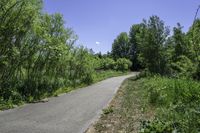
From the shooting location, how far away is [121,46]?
116438mm

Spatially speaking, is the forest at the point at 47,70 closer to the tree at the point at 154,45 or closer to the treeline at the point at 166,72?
the treeline at the point at 166,72

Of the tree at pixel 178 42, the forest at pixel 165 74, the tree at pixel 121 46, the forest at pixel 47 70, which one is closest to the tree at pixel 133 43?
the forest at pixel 165 74

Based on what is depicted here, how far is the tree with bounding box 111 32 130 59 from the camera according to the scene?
115119 mm

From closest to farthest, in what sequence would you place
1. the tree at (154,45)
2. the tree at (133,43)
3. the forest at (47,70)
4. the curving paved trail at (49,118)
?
the forest at (47,70) < the curving paved trail at (49,118) < the tree at (154,45) < the tree at (133,43)

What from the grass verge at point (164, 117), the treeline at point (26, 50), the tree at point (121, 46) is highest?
the tree at point (121, 46)

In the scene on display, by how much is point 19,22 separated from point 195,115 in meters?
13.2

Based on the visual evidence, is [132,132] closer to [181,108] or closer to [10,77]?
[181,108]

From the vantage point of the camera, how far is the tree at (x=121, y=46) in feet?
378

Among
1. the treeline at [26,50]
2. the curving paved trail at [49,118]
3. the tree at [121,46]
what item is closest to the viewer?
the curving paved trail at [49,118]

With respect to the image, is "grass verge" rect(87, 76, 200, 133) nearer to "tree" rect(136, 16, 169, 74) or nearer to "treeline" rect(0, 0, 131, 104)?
"treeline" rect(0, 0, 131, 104)

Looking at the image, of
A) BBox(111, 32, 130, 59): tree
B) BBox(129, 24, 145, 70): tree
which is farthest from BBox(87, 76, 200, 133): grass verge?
BBox(111, 32, 130, 59): tree

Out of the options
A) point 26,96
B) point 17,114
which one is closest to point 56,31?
point 26,96

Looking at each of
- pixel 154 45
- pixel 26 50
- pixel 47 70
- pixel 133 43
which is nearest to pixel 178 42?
pixel 154 45

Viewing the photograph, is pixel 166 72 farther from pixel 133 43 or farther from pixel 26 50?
pixel 133 43
